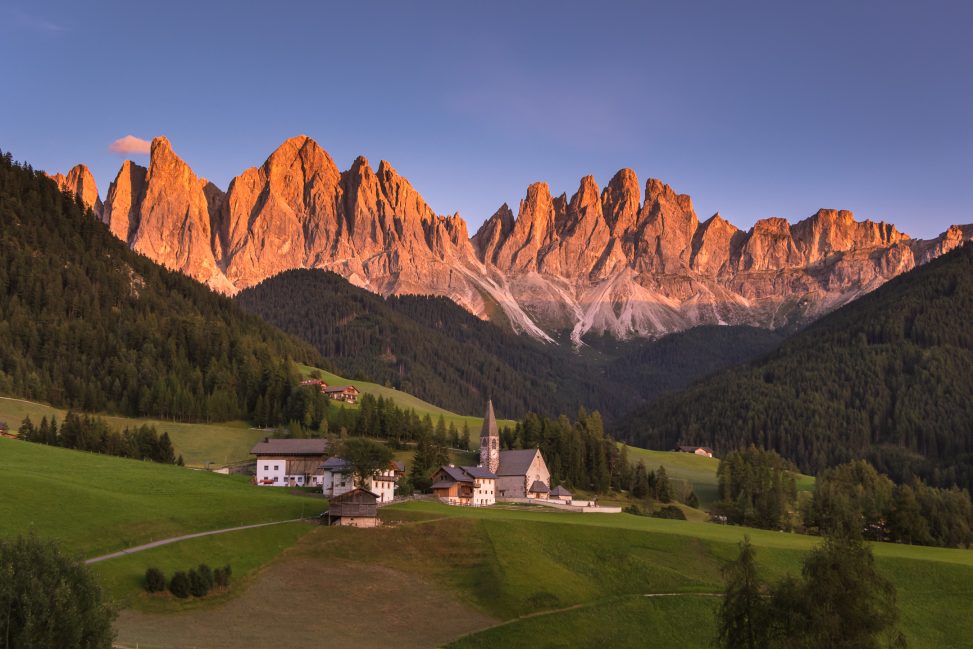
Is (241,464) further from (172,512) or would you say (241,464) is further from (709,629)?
(709,629)

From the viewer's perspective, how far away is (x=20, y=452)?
103 meters

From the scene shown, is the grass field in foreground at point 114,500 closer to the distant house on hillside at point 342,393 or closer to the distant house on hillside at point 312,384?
the distant house on hillside at point 312,384

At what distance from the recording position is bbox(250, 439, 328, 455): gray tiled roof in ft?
403

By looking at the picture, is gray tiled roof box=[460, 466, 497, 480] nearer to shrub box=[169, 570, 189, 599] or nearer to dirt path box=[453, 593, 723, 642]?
dirt path box=[453, 593, 723, 642]

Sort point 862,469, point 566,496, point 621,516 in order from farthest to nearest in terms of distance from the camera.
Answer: point 862,469 < point 566,496 < point 621,516

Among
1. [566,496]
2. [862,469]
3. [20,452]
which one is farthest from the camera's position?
[862,469]

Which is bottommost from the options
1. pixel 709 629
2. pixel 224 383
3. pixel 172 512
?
pixel 709 629

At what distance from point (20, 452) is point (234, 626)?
2055 inches

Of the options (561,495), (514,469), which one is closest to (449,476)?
(514,469)

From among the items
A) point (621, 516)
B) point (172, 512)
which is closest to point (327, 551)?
point (172, 512)

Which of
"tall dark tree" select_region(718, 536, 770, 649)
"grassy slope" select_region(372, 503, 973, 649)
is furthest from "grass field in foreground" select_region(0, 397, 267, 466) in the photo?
"tall dark tree" select_region(718, 536, 770, 649)

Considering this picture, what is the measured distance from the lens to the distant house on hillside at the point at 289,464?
120812mm

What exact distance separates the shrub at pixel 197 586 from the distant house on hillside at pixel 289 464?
51.6 m

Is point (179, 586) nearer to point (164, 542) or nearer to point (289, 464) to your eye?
point (164, 542)
